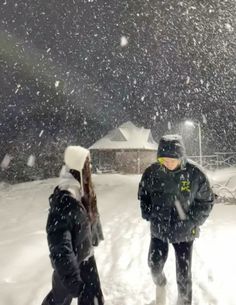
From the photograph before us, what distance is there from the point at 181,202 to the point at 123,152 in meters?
37.3

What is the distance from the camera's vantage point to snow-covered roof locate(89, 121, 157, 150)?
137 feet

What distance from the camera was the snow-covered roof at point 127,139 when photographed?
137 ft

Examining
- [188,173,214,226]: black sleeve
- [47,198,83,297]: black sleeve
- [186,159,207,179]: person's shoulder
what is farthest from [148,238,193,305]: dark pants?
[47,198,83,297]: black sleeve

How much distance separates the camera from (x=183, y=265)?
4359mm

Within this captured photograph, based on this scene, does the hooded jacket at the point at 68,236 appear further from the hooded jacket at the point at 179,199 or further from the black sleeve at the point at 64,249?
the hooded jacket at the point at 179,199

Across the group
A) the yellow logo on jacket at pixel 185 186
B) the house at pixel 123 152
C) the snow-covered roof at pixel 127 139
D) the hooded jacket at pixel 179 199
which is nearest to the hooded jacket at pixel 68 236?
the hooded jacket at pixel 179 199

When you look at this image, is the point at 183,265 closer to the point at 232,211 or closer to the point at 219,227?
the point at 219,227

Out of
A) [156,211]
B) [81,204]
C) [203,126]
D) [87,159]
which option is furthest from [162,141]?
[203,126]

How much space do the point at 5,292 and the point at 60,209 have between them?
2564mm

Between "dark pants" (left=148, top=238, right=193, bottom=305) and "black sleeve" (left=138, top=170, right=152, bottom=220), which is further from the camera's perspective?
"black sleeve" (left=138, top=170, right=152, bottom=220)

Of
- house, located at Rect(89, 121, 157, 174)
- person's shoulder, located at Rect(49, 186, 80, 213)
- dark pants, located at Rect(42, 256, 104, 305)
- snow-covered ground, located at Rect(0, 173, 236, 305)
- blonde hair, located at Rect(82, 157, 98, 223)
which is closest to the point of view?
person's shoulder, located at Rect(49, 186, 80, 213)

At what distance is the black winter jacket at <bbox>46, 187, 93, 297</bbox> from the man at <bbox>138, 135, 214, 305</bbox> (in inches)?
Result: 52.0

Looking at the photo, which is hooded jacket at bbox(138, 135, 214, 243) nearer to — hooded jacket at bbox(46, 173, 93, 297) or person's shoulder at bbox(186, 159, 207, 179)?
person's shoulder at bbox(186, 159, 207, 179)

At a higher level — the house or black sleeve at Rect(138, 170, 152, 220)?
black sleeve at Rect(138, 170, 152, 220)
